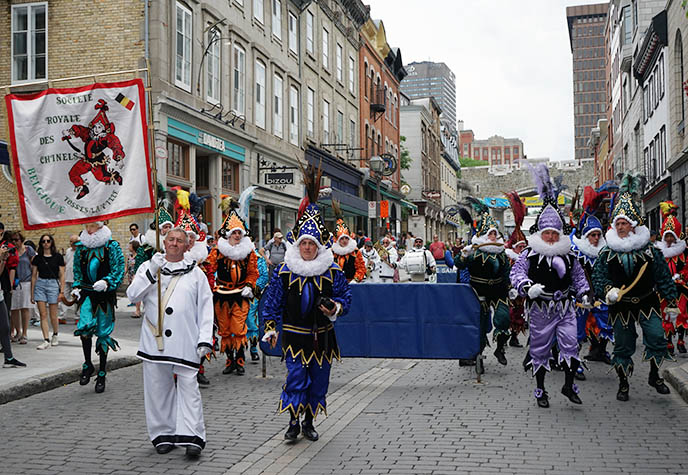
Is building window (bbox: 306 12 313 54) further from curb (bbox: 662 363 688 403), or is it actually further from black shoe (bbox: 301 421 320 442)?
black shoe (bbox: 301 421 320 442)

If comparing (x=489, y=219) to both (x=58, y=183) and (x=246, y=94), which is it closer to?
(x=58, y=183)

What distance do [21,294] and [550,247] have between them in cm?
858

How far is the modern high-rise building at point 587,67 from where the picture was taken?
172500 millimetres

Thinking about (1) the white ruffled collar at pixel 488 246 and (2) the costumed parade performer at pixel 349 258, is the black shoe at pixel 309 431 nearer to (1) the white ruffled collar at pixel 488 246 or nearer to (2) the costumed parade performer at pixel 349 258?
Answer: (1) the white ruffled collar at pixel 488 246

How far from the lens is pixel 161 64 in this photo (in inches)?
729

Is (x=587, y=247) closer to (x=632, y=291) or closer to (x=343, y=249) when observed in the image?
(x=632, y=291)

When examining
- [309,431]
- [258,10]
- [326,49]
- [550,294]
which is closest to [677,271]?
[550,294]

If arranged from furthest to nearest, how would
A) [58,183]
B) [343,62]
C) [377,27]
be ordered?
[377,27] < [343,62] < [58,183]

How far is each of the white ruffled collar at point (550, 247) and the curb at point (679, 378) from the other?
1.91 metres

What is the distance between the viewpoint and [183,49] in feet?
65.3

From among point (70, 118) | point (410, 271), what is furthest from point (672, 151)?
point (70, 118)

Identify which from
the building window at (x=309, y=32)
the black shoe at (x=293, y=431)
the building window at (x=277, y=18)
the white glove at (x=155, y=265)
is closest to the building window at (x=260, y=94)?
the building window at (x=277, y=18)

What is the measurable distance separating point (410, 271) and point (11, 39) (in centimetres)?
1202

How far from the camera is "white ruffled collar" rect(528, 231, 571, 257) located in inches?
305
